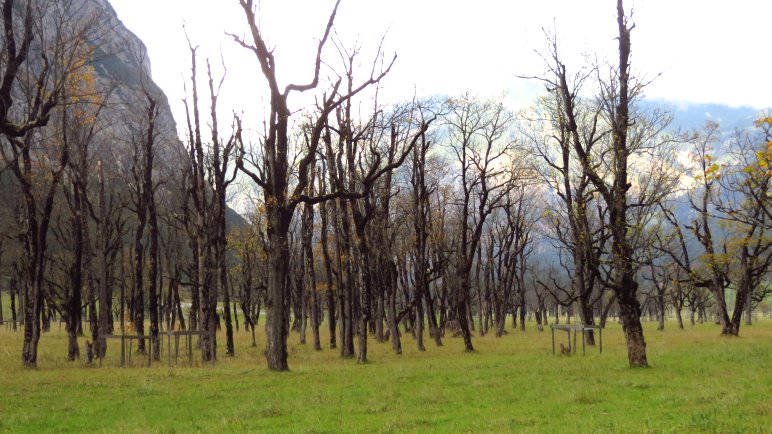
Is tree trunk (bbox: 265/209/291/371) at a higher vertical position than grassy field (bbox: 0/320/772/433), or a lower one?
higher

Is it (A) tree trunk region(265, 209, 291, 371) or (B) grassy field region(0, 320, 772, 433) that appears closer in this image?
(B) grassy field region(0, 320, 772, 433)

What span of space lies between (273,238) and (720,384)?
44.2 feet

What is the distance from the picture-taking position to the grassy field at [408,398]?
10.7 m

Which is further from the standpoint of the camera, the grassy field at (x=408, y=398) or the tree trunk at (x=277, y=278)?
the tree trunk at (x=277, y=278)

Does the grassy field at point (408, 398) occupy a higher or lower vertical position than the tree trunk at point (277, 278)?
lower

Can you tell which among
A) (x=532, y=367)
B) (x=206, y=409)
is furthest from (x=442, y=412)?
(x=532, y=367)

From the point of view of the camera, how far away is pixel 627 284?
19906 mm

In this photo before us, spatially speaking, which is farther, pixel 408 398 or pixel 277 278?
pixel 277 278

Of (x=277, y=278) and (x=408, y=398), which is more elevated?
(x=277, y=278)

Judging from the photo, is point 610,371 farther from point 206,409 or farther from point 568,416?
point 206,409

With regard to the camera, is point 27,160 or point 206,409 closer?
point 206,409

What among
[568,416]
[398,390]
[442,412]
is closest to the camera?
[568,416]

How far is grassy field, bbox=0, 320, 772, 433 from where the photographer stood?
10.7 metres

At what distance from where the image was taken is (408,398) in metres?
14.2
